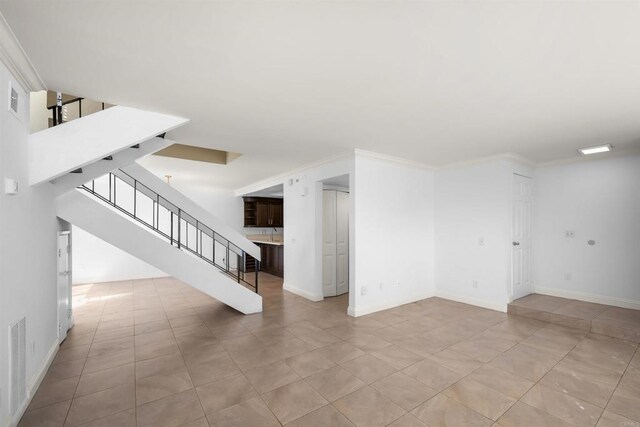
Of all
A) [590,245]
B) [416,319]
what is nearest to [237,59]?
[416,319]

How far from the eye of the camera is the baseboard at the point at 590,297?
14.4ft

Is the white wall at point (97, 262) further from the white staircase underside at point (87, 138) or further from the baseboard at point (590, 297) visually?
the baseboard at point (590, 297)

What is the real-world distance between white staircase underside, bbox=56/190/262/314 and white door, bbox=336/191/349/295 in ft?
5.87

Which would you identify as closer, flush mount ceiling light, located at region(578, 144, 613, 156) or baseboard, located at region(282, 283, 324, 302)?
flush mount ceiling light, located at region(578, 144, 613, 156)

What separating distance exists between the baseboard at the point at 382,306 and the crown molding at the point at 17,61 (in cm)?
435

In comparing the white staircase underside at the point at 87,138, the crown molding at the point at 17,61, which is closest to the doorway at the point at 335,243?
the white staircase underside at the point at 87,138

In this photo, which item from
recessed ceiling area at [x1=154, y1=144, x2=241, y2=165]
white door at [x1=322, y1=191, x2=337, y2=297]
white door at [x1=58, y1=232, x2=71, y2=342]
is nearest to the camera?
white door at [x1=58, y1=232, x2=71, y2=342]

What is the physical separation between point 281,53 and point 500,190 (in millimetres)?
4300

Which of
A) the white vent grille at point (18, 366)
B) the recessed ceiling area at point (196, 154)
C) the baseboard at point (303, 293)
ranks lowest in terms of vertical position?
the baseboard at point (303, 293)

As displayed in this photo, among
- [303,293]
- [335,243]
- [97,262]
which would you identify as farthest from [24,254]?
[97,262]

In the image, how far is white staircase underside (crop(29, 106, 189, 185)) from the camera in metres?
2.54

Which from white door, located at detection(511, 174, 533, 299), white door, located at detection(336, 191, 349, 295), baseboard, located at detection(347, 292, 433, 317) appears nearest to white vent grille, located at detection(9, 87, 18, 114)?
baseboard, located at detection(347, 292, 433, 317)

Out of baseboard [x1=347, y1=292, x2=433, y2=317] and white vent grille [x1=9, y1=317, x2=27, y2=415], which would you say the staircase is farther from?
baseboard [x1=347, y1=292, x2=433, y2=317]

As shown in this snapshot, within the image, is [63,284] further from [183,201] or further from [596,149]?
[596,149]
